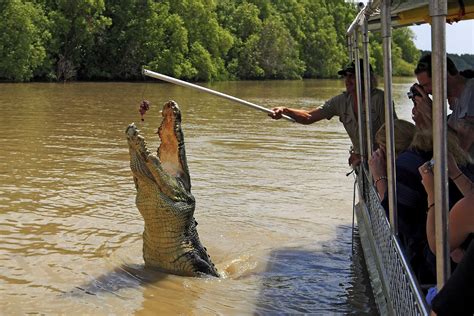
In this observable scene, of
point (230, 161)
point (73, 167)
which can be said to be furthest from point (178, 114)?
point (230, 161)

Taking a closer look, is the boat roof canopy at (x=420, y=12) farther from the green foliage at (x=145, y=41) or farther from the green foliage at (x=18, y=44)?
the green foliage at (x=18, y=44)

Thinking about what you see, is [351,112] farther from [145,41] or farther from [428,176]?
[145,41]

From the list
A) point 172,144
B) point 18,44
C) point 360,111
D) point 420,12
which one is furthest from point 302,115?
point 18,44

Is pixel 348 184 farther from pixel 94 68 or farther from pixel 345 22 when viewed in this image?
pixel 345 22

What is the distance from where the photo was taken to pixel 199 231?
754 cm

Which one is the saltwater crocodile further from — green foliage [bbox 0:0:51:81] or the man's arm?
green foliage [bbox 0:0:51:81]

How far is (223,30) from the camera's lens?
2687 inches

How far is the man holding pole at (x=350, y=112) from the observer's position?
591 cm

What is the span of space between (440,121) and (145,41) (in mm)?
58077

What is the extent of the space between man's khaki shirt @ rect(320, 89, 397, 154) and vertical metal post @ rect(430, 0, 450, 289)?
3.67m

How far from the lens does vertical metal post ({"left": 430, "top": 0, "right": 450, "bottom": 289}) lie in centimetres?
219

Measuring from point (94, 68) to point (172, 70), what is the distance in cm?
651

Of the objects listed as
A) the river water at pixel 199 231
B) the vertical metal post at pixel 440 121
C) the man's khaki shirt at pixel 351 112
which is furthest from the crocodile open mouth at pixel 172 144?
the vertical metal post at pixel 440 121

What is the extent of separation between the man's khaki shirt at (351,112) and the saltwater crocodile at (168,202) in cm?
165
